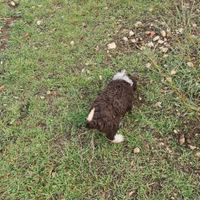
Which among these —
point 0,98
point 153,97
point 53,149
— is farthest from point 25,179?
point 153,97

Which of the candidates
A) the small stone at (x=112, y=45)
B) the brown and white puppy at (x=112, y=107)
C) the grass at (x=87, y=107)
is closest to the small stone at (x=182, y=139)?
the grass at (x=87, y=107)

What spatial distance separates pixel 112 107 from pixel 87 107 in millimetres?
762

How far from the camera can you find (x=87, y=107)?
2.91 meters

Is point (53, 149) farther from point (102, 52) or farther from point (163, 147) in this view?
point (102, 52)

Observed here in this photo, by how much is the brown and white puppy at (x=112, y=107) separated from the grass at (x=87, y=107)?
0.33m

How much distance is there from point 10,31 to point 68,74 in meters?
1.92

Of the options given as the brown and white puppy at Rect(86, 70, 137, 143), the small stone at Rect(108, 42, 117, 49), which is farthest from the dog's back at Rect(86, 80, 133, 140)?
the small stone at Rect(108, 42, 117, 49)

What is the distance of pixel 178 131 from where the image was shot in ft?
8.39

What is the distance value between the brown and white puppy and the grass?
0.33m

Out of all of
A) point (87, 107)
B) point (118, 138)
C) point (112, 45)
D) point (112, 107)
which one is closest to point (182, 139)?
point (118, 138)

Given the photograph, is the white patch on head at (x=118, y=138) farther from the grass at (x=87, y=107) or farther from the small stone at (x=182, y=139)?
the small stone at (x=182, y=139)

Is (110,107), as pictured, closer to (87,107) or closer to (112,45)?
(87,107)

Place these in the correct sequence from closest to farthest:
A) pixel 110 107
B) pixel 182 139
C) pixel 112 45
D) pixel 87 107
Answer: pixel 110 107 < pixel 182 139 < pixel 87 107 < pixel 112 45

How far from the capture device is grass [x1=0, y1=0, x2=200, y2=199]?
2.33 meters
